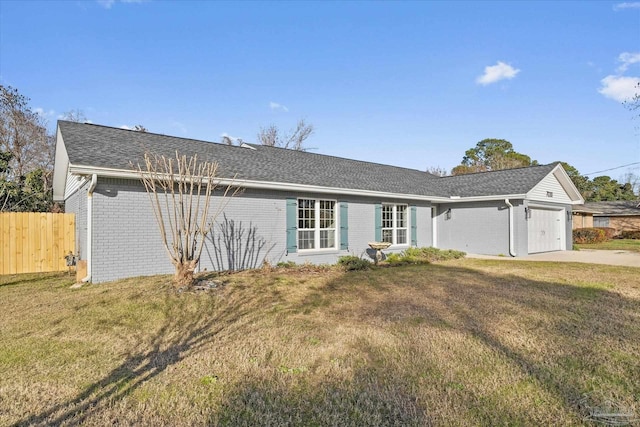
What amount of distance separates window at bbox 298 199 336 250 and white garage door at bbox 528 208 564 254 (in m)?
9.15

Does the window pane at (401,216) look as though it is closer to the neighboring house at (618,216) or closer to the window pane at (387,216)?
the window pane at (387,216)

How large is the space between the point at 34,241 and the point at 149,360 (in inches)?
357

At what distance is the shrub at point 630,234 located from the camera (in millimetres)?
25750

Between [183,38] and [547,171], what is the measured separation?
628 inches

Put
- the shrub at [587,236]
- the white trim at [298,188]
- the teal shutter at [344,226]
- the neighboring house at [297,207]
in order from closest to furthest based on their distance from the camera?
the white trim at [298,188]
the neighboring house at [297,207]
the teal shutter at [344,226]
the shrub at [587,236]

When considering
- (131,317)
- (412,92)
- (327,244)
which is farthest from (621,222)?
(131,317)

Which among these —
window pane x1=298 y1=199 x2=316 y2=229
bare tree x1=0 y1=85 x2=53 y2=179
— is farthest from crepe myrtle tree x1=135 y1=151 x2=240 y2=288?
bare tree x1=0 y1=85 x2=53 y2=179

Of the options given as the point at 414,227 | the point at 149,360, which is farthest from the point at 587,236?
the point at 149,360

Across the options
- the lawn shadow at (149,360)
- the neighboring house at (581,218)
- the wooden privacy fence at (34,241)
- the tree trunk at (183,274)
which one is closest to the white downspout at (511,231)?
the lawn shadow at (149,360)

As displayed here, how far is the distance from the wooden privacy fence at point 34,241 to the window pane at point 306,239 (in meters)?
6.94

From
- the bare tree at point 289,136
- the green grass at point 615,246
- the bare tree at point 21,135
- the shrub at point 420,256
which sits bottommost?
the green grass at point 615,246

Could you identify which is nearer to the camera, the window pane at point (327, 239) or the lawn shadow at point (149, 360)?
the lawn shadow at point (149, 360)

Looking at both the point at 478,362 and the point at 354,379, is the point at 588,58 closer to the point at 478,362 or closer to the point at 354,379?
the point at 478,362

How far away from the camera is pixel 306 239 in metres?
11.1
